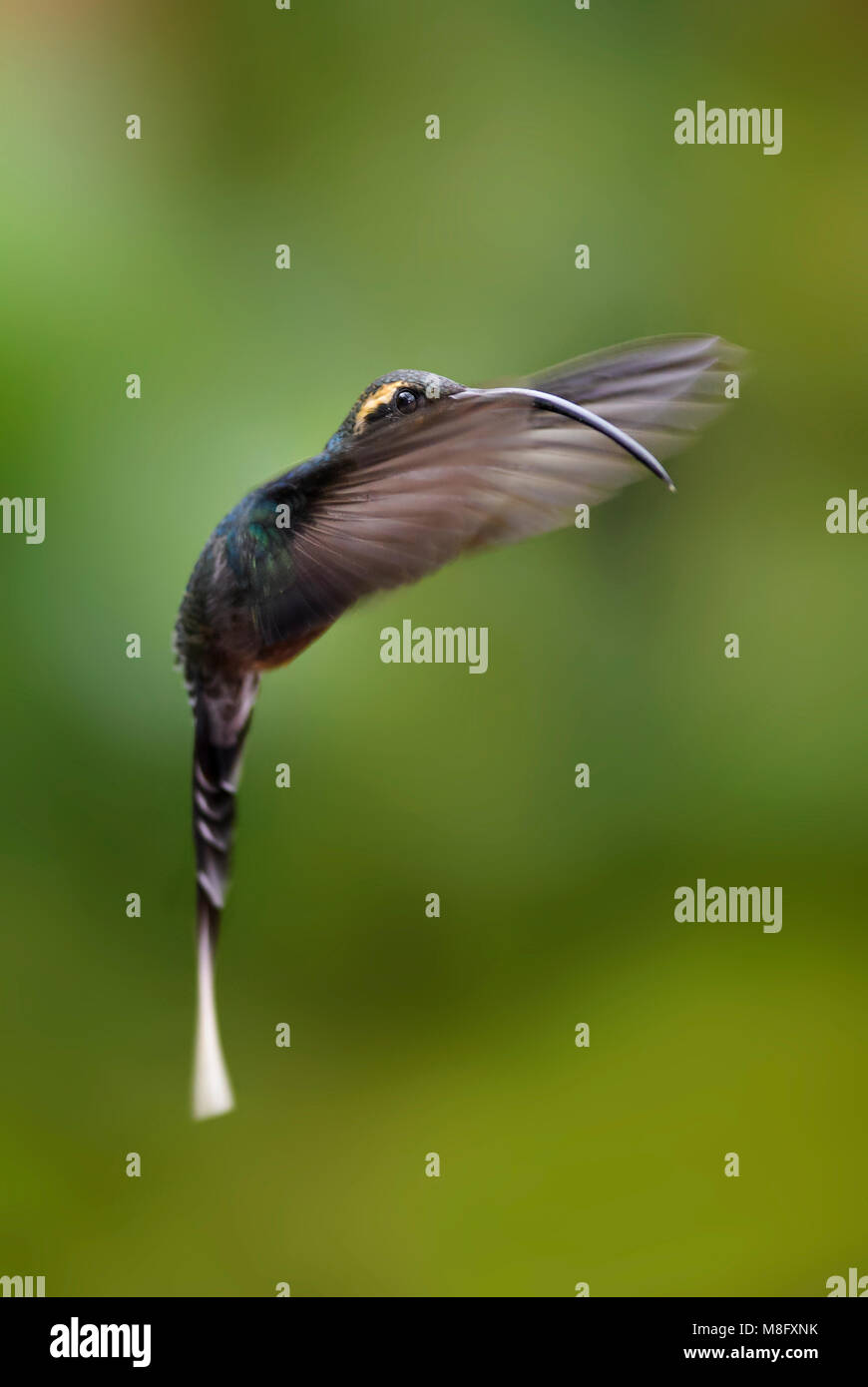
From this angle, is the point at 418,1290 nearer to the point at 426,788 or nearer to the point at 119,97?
the point at 426,788

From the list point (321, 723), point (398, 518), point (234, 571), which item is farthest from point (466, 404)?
point (321, 723)

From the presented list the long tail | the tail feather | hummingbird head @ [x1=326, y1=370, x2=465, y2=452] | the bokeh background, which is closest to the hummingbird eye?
hummingbird head @ [x1=326, y1=370, x2=465, y2=452]

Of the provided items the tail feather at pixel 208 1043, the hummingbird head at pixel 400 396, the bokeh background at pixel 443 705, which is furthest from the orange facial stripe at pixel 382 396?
the bokeh background at pixel 443 705

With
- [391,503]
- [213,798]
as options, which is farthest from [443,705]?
[391,503]

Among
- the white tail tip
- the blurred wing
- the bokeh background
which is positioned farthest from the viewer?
the bokeh background

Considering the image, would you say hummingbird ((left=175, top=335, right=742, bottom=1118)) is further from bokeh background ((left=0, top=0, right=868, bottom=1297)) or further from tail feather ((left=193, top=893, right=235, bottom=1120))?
Result: bokeh background ((left=0, top=0, right=868, bottom=1297))

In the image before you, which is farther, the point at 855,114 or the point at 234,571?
the point at 855,114
